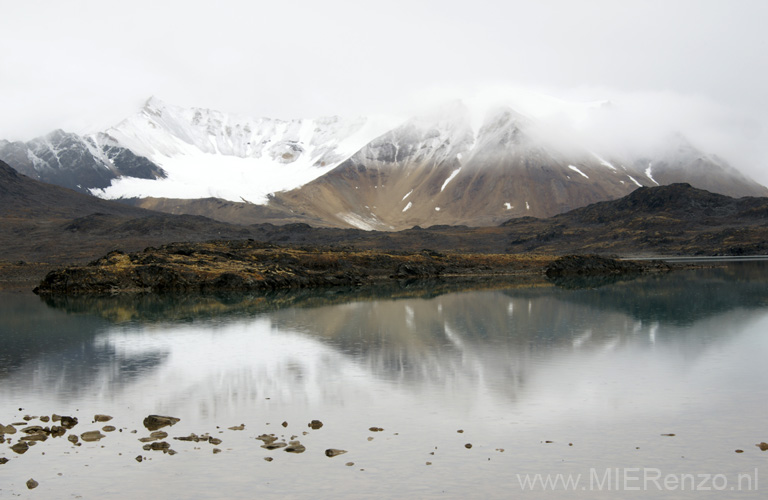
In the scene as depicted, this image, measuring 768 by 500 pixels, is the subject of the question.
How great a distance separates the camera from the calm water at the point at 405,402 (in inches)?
687

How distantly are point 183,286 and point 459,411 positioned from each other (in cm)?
7064

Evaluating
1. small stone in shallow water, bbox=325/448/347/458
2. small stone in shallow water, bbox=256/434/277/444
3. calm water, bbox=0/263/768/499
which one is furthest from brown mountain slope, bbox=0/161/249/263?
small stone in shallow water, bbox=325/448/347/458

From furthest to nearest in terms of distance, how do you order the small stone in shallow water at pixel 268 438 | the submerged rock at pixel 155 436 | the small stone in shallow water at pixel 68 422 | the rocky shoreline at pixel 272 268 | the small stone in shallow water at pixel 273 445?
the rocky shoreline at pixel 272 268 → the small stone in shallow water at pixel 68 422 → the submerged rock at pixel 155 436 → the small stone in shallow water at pixel 268 438 → the small stone in shallow water at pixel 273 445

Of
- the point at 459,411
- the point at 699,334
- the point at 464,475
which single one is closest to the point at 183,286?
the point at 699,334

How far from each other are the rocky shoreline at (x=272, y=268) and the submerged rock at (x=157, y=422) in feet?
215

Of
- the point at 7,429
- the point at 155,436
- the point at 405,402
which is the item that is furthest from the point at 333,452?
the point at 7,429

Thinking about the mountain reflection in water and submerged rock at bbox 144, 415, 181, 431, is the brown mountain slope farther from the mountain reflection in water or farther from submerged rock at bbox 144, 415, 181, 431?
submerged rock at bbox 144, 415, 181, 431

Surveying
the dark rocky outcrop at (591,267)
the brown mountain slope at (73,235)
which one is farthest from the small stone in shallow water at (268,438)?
the brown mountain slope at (73,235)

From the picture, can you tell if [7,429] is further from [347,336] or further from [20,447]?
[347,336]

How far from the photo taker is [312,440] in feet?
68.2

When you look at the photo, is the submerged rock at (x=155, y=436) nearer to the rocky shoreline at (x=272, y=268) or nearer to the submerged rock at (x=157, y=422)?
the submerged rock at (x=157, y=422)

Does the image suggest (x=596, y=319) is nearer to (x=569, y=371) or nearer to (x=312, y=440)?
(x=569, y=371)

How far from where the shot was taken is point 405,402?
83.6 feet

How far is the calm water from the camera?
57.2 ft
